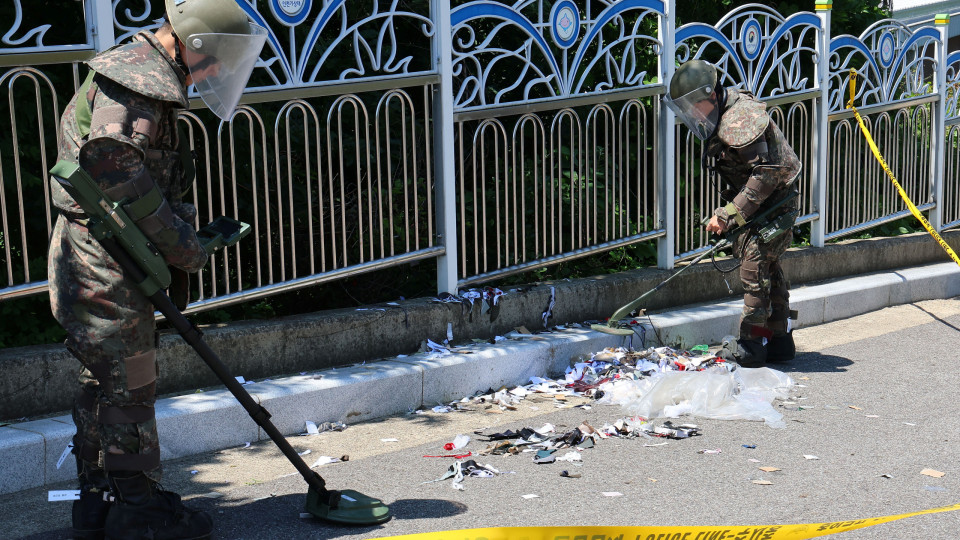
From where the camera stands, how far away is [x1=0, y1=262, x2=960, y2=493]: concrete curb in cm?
451

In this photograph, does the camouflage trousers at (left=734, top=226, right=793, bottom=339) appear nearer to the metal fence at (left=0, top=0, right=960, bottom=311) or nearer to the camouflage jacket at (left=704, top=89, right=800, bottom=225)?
the camouflage jacket at (left=704, top=89, right=800, bottom=225)

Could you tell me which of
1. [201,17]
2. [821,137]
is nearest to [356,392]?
[201,17]

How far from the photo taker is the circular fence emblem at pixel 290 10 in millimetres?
5500

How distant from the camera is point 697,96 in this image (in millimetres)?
6355

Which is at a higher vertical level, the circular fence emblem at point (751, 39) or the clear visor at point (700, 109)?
the circular fence emblem at point (751, 39)

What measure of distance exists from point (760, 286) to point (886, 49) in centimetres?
371

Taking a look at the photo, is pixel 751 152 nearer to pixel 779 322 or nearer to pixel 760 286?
pixel 760 286

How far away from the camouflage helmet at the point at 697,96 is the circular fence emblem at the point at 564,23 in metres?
0.80

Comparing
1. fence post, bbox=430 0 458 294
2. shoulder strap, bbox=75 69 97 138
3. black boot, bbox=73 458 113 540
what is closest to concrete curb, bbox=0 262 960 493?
fence post, bbox=430 0 458 294

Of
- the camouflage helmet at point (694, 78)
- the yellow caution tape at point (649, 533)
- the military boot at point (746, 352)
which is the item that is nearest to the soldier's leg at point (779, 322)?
the military boot at point (746, 352)

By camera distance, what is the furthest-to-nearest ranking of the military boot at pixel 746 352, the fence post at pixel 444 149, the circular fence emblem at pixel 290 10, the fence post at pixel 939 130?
the fence post at pixel 939 130 < the military boot at pixel 746 352 < the fence post at pixel 444 149 < the circular fence emblem at pixel 290 10

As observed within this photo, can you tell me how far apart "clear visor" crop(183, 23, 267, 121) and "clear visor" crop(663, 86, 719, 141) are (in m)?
3.16

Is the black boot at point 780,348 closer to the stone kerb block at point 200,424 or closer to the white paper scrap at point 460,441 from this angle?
the white paper scrap at point 460,441

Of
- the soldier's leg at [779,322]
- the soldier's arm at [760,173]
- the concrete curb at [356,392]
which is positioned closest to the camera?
the concrete curb at [356,392]
